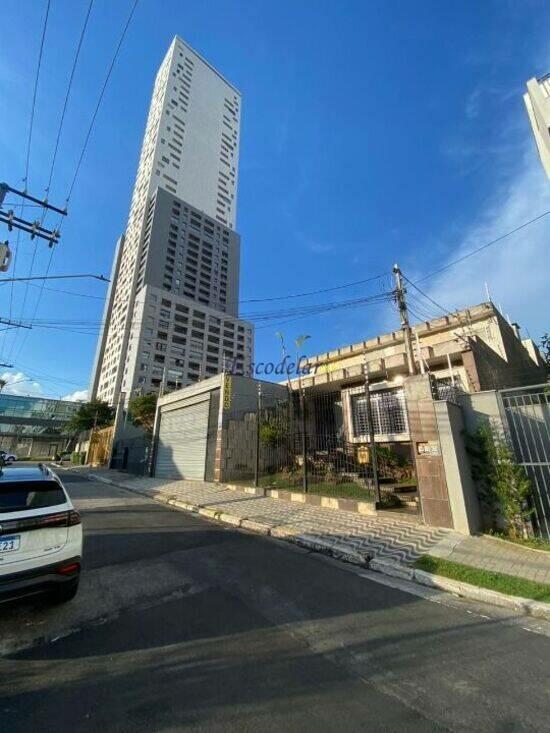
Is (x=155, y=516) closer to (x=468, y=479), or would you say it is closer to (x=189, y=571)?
(x=189, y=571)

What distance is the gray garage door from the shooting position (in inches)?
728

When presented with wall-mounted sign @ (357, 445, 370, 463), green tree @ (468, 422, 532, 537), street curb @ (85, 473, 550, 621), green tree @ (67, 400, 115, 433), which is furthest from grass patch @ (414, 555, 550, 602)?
green tree @ (67, 400, 115, 433)

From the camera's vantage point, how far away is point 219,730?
7.18ft

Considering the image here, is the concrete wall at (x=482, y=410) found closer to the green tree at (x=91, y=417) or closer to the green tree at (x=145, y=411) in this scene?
the green tree at (x=145, y=411)

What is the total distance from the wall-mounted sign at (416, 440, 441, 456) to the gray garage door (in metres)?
12.4

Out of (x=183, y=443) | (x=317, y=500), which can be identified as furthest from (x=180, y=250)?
(x=317, y=500)

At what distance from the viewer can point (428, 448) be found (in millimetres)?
8203

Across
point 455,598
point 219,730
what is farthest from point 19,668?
point 455,598

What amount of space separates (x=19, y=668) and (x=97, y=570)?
8.33ft

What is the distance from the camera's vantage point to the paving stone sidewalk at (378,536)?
5781 mm

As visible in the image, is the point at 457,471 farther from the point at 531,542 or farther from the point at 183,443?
the point at 183,443

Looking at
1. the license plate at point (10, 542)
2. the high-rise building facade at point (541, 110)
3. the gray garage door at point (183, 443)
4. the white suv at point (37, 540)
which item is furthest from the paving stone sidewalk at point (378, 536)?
the high-rise building facade at point (541, 110)

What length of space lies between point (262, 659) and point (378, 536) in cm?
502

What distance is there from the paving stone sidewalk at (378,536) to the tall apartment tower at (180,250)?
58.0 meters
